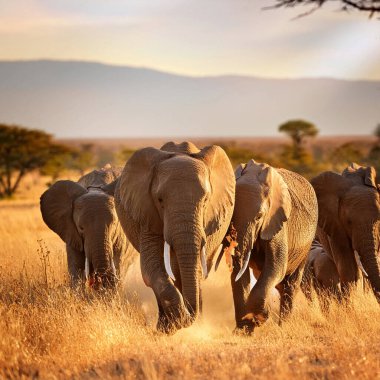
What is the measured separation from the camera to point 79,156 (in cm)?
5850

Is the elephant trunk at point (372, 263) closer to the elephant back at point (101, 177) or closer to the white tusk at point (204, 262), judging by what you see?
the white tusk at point (204, 262)

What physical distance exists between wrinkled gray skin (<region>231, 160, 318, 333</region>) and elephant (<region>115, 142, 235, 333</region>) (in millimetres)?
336

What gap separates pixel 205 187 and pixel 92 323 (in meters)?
1.78

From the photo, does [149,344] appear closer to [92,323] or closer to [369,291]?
[92,323]

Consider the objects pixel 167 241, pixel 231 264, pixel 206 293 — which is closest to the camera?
Result: pixel 167 241

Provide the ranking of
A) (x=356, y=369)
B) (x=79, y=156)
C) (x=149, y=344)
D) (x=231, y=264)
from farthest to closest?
1. (x=79, y=156)
2. (x=231, y=264)
3. (x=149, y=344)
4. (x=356, y=369)

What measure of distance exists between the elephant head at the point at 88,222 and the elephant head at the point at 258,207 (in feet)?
5.98

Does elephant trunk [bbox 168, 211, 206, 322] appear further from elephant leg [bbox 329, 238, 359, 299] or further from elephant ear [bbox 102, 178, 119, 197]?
elephant leg [bbox 329, 238, 359, 299]

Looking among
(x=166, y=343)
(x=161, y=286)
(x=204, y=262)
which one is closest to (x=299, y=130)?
(x=204, y=262)

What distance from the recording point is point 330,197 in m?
13.1

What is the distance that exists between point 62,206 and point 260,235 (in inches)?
140

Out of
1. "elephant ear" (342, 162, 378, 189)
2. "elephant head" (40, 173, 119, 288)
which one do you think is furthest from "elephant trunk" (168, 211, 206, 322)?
"elephant ear" (342, 162, 378, 189)

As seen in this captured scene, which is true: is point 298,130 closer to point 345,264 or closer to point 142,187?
point 345,264

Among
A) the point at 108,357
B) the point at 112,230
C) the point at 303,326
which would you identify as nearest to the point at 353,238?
the point at 303,326
